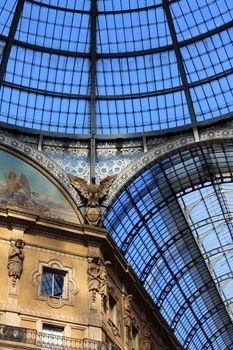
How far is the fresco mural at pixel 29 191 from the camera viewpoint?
116 feet

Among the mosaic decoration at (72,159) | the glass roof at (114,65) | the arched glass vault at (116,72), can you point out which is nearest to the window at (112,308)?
the arched glass vault at (116,72)

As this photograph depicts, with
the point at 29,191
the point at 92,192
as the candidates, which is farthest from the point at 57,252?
the point at 92,192

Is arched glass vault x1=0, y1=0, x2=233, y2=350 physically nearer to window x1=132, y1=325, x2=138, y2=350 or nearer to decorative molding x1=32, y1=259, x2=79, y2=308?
window x1=132, y1=325, x2=138, y2=350

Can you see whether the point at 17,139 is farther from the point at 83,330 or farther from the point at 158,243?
the point at 158,243

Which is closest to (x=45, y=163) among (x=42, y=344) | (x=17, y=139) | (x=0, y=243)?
(x=17, y=139)

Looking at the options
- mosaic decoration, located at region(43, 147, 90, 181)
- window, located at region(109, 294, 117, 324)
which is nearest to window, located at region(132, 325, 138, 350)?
window, located at region(109, 294, 117, 324)

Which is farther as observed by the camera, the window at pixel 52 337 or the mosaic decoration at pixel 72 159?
the mosaic decoration at pixel 72 159

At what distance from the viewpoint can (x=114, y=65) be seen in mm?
40469

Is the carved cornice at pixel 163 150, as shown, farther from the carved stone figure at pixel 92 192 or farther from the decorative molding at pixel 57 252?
the decorative molding at pixel 57 252

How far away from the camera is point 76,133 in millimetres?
39594

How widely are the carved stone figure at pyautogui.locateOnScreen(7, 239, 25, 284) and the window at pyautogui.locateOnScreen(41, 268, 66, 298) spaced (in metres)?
1.45

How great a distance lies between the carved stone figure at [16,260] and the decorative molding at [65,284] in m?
0.87

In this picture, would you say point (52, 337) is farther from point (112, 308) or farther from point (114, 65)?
point (114, 65)

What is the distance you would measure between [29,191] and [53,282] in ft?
17.9
